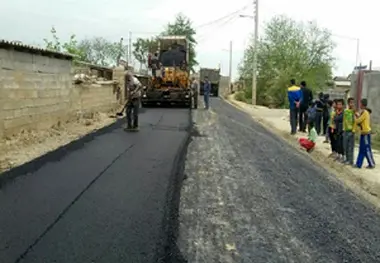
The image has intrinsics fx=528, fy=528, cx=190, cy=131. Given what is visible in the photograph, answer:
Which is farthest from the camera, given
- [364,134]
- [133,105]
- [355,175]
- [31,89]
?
[133,105]

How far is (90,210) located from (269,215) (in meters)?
2.17

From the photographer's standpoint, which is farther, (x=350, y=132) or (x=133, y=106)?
(x=133, y=106)

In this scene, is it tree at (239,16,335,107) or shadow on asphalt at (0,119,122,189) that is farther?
tree at (239,16,335,107)

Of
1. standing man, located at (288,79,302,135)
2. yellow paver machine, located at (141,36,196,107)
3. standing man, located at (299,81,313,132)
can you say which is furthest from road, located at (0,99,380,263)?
yellow paver machine, located at (141,36,196,107)

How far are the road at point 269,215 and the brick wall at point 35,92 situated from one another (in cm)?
404

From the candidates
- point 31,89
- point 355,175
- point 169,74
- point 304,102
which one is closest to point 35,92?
point 31,89

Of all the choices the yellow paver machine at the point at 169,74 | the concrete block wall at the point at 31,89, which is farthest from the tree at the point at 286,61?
the concrete block wall at the point at 31,89

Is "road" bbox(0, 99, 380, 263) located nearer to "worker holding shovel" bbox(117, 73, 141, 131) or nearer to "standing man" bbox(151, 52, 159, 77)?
A: "worker holding shovel" bbox(117, 73, 141, 131)

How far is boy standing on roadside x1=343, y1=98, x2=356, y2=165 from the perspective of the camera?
11.3m

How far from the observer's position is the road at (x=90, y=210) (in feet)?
15.7

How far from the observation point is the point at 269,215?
649 centimetres

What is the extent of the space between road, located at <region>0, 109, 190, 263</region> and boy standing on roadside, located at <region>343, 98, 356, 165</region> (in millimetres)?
3861

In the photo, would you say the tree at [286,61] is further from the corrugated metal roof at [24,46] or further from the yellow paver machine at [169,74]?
the corrugated metal roof at [24,46]

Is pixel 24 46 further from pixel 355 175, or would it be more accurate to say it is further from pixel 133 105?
pixel 355 175
